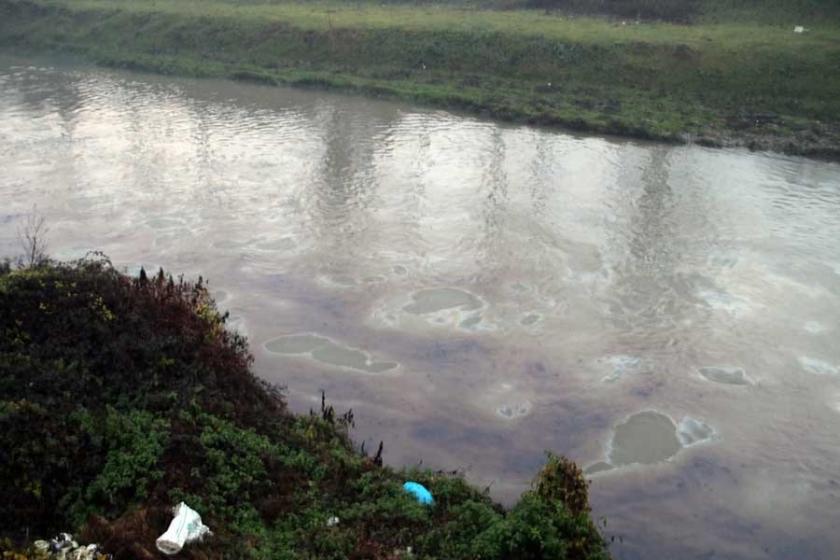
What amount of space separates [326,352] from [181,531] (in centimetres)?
535

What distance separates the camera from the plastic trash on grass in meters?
5.94

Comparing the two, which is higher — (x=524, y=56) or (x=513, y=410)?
(x=524, y=56)

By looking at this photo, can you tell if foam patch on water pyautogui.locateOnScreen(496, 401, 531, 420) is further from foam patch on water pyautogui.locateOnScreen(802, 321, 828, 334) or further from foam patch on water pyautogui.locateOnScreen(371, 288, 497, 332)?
foam patch on water pyautogui.locateOnScreen(802, 321, 828, 334)

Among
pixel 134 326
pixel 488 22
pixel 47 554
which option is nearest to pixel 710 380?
pixel 134 326

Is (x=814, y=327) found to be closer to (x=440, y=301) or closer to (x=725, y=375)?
(x=725, y=375)

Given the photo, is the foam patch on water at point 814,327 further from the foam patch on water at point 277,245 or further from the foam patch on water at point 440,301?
the foam patch on water at point 277,245

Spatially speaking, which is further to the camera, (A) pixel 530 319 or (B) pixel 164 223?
(B) pixel 164 223

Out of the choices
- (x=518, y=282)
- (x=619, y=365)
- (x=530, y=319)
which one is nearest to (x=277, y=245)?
(x=518, y=282)

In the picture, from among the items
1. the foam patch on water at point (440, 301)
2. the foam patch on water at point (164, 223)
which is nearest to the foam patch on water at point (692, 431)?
the foam patch on water at point (440, 301)

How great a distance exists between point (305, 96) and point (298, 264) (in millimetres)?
14503

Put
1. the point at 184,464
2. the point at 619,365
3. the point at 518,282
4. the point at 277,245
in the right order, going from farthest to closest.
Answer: the point at 277,245
the point at 518,282
the point at 619,365
the point at 184,464

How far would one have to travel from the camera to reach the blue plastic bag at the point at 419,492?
7383mm

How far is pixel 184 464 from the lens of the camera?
7078mm

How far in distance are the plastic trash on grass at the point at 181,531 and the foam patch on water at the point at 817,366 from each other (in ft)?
29.6
